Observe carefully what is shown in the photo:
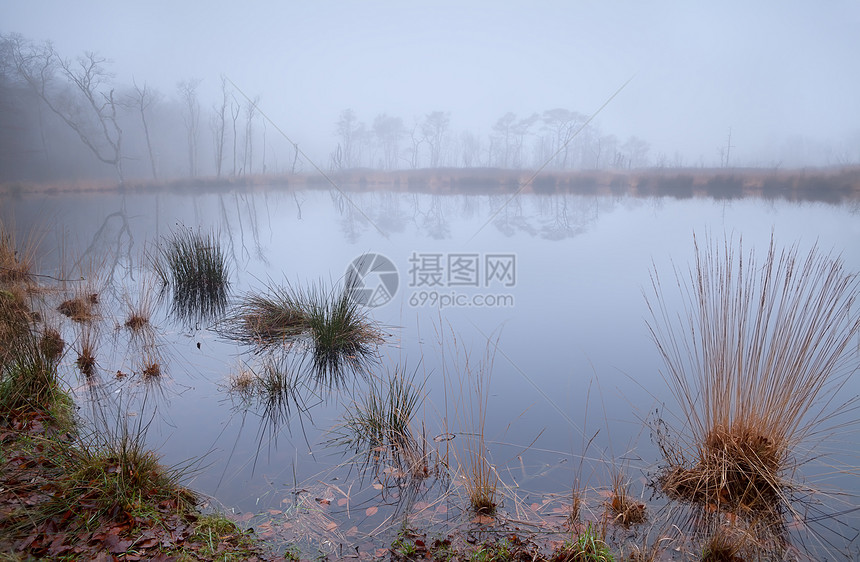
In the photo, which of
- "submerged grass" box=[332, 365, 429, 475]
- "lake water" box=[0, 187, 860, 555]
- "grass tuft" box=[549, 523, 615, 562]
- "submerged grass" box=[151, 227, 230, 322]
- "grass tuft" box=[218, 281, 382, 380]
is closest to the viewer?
"grass tuft" box=[549, 523, 615, 562]

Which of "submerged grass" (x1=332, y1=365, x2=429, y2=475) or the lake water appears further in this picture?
"submerged grass" (x1=332, y1=365, x2=429, y2=475)

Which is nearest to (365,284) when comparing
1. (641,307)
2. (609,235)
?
(641,307)

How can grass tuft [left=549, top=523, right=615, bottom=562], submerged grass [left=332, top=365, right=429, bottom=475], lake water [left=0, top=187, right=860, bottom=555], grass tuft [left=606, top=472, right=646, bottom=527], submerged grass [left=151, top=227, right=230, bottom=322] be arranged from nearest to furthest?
grass tuft [left=549, top=523, right=615, bottom=562], grass tuft [left=606, top=472, right=646, bottom=527], lake water [left=0, top=187, right=860, bottom=555], submerged grass [left=332, top=365, right=429, bottom=475], submerged grass [left=151, top=227, right=230, bottom=322]

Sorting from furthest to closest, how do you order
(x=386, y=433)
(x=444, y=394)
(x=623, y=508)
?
1. (x=444, y=394)
2. (x=386, y=433)
3. (x=623, y=508)

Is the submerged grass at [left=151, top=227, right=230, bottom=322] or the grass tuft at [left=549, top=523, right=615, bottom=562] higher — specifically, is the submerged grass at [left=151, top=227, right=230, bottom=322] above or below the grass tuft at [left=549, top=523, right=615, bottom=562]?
above

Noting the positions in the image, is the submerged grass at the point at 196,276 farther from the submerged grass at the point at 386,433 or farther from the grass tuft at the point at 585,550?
the grass tuft at the point at 585,550

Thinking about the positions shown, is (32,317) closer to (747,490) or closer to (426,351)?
(426,351)

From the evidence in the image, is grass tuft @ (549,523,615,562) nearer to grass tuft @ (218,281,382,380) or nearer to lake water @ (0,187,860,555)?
lake water @ (0,187,860,555)

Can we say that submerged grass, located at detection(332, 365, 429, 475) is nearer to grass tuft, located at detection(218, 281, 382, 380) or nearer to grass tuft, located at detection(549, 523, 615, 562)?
grass tuft, located at detection(218, 281, 382, 380)

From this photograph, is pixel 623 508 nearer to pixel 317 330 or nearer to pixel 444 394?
pixel 444 394

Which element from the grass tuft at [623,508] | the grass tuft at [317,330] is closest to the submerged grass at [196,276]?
the grass tuft at [317,330]

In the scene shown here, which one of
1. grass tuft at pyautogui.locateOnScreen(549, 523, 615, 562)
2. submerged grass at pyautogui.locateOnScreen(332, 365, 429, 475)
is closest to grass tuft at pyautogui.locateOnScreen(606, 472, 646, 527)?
grass tuft at pyautogui.locateOnScreen(549, 523, 615, 562)

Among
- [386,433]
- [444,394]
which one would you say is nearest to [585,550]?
[386,433]

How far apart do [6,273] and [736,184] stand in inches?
1085
